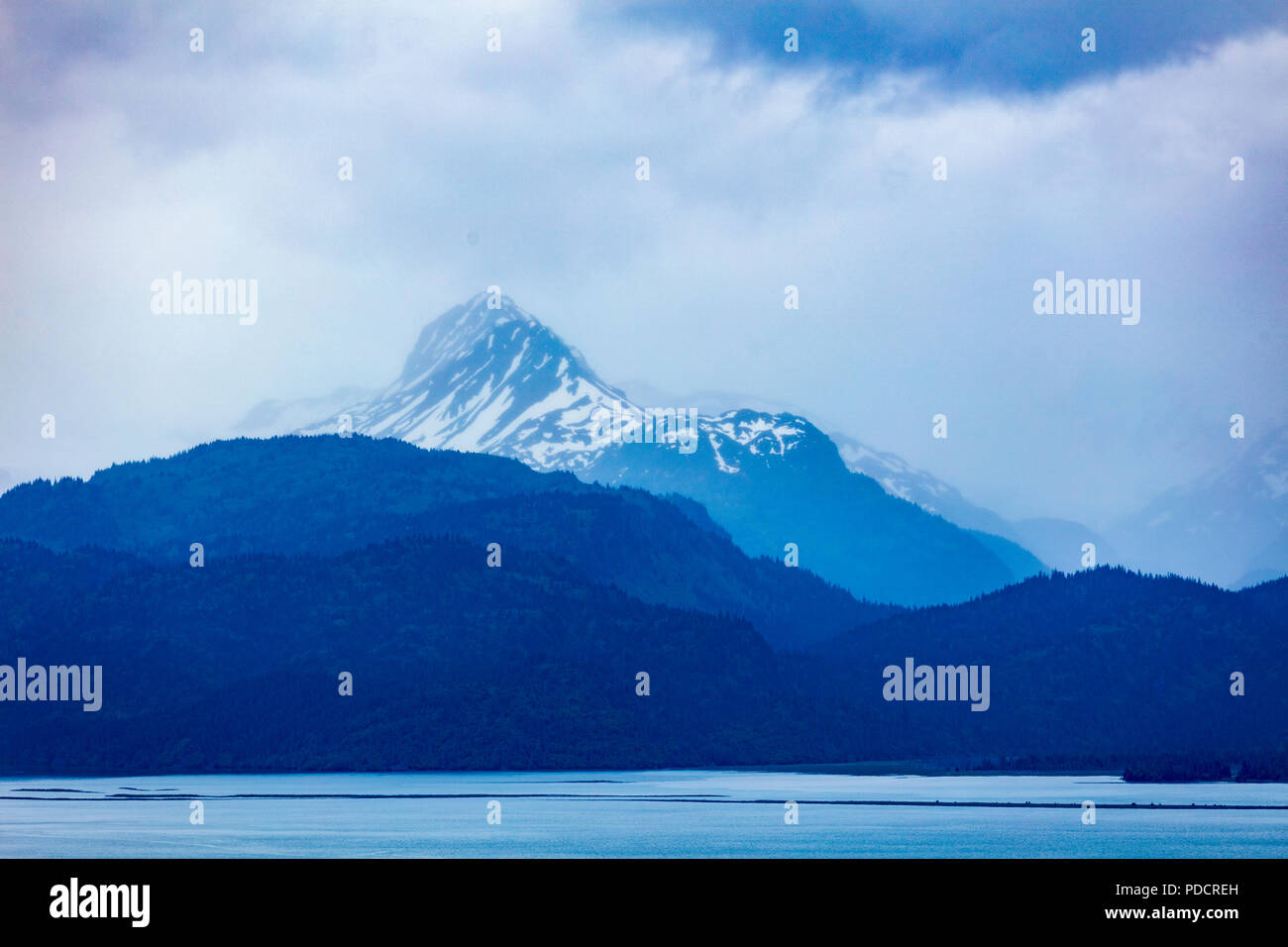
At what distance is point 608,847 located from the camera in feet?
568

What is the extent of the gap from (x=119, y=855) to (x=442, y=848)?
2866cm
